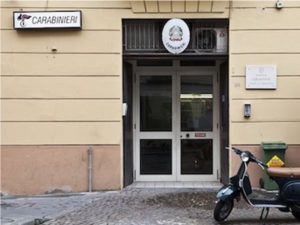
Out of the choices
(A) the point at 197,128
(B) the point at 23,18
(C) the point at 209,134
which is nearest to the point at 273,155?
(C) the point at 209,134

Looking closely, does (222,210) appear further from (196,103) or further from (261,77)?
(196,103)

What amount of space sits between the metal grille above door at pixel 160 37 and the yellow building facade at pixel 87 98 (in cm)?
19

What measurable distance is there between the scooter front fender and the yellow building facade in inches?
98.1

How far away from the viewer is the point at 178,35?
9602 millimetres

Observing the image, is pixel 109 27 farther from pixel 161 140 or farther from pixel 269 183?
pixel 269 183

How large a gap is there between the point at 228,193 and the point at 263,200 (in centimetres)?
58

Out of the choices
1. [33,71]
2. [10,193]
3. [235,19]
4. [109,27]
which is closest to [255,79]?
[235,19]

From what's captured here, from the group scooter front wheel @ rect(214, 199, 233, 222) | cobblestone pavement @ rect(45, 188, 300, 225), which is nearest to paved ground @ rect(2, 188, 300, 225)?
cobblestone pavement @ rect(45, 188, 300, 225)

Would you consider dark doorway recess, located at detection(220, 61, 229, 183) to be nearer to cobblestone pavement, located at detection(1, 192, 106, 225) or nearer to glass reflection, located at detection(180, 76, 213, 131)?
glass reflection, located at detection(180, 76, 213, 131)

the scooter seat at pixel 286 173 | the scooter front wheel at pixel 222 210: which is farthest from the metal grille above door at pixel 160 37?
the scooter front wheel at pixel 222 210

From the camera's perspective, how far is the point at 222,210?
23.6ft

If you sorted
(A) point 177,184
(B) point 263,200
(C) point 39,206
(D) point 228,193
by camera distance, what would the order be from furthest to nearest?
(A) point 177,184 → (C) point 39,206 → (B) point 263,200 → (D) point 228,193

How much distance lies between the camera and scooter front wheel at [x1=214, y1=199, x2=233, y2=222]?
7148mm

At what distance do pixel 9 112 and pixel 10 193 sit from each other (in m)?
1.59
